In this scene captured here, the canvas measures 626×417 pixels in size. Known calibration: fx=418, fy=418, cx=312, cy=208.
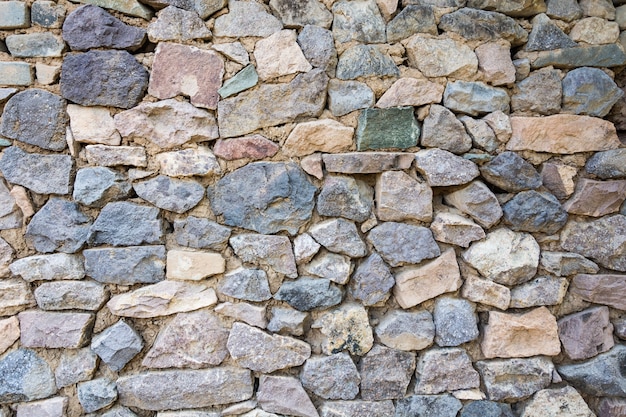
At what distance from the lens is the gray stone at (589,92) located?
5.22 feet

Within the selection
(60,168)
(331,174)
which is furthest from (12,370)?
(331,174)

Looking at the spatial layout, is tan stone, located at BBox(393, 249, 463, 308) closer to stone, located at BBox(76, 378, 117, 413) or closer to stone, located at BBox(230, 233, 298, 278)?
stone, located at BBox(230, 233, 298, 278)

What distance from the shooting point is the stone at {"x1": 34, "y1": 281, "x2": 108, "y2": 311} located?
150cm

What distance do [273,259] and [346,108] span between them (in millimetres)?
614

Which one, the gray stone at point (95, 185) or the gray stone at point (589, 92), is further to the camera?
the gray stone at point (589, 92)

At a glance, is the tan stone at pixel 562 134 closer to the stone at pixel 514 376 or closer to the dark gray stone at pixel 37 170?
the stone at pixel 514 376

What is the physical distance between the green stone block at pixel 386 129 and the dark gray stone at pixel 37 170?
1063 mm

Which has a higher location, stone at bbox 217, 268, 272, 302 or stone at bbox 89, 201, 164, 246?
stone at bbox 89, 201, 164, 246

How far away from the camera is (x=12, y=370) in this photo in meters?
1.50

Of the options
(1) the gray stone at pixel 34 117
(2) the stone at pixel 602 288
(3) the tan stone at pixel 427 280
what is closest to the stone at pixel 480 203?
(3) the tan stone at pixel 427 280

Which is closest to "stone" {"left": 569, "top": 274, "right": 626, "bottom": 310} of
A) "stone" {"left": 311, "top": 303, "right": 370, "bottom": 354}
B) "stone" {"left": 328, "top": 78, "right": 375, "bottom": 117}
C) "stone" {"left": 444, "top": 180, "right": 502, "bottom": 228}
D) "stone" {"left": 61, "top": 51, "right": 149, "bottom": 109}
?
"stone" {"left": 444, "top": 180, "right": 502, "bottom": 228}

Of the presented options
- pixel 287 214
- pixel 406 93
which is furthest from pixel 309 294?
pixel 406 93

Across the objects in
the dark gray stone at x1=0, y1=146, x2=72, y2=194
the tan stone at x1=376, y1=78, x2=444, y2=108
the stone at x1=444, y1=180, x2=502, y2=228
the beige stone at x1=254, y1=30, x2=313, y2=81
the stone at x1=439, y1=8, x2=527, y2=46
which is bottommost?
the dark gray stone at x1=0, y1=146, x2=72, y2=194

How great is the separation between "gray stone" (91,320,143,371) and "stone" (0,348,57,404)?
21 centimetres
